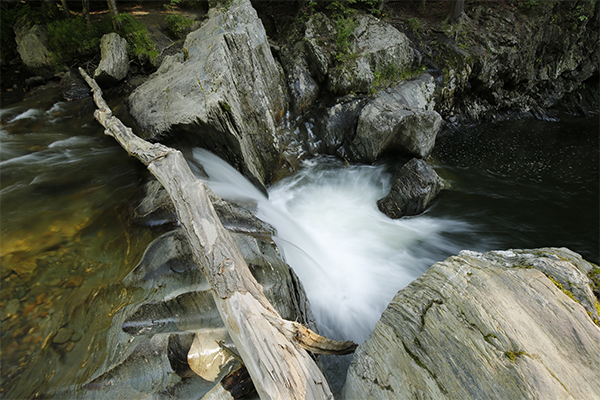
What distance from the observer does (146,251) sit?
3.59 m

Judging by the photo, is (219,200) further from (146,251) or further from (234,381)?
(234,381)

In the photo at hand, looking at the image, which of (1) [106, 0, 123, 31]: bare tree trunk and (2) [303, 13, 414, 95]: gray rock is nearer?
(2) [303, 13, 414, 95]: gray rock

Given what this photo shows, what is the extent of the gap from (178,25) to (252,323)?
1314 centimetres

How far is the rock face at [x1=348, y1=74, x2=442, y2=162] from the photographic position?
24.4 feet

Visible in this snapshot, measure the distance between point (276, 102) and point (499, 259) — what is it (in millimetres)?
6851

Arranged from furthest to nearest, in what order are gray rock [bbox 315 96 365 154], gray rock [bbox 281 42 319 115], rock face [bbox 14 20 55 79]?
rock face [bbox 14 20 55 79] < gray rock [bbox 281 42 319 115] < gray rock [bbox 315 96 365 154]

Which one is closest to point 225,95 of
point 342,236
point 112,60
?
point 342,236

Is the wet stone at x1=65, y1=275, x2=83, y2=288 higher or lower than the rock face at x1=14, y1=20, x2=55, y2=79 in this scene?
lower

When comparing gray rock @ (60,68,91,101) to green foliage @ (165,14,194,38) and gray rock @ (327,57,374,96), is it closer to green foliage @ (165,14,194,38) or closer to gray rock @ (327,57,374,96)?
green foliage @ (165,14,194,38)

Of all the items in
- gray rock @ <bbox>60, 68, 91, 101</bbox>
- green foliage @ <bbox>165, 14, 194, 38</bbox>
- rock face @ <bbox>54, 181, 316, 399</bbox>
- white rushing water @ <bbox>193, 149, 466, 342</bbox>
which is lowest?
white rushing water @ <bbox>193, 149, 466, 342</bbox>

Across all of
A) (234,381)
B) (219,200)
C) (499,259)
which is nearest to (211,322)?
(234,381)

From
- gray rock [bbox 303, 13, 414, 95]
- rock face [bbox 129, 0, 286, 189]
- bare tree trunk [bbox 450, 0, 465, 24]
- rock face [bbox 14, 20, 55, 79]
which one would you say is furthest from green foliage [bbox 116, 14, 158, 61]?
bare tree trunk [bbox 450, 0, 465, 24]

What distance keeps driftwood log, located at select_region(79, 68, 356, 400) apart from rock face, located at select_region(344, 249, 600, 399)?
47cm

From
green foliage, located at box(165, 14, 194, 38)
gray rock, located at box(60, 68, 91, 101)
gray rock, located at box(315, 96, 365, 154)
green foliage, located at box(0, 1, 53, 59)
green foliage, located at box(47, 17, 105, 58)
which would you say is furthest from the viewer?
green foliage, located at box(165, 14, 194, 38)
